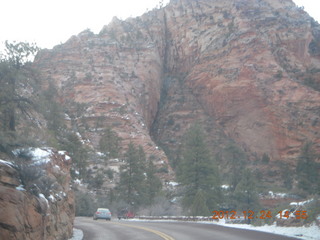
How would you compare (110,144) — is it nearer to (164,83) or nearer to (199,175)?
(199,175)

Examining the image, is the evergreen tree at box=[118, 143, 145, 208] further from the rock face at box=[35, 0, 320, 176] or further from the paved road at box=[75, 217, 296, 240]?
the paved road at box=[75, 217, 296, 240]

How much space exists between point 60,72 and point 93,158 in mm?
22662

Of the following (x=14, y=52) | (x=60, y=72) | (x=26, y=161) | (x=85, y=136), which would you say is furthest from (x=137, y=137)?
(x=26, y=161)

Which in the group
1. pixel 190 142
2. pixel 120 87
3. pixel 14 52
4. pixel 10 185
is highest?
pixel 120 87

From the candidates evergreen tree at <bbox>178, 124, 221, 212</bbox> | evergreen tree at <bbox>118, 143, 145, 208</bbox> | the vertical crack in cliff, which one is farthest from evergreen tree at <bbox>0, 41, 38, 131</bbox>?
the vertical crack in cliff

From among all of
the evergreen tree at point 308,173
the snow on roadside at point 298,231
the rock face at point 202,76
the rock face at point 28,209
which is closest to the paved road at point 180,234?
the snow on roadside at point 298,231

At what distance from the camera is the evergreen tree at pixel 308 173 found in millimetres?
41469

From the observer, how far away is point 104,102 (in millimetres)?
63062

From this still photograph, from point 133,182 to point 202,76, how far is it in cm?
3152

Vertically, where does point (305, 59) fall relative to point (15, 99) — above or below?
above

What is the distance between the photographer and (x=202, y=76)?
7094 cm

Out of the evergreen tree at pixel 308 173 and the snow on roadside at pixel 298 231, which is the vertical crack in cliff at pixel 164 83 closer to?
the evergreen tree at pixel 308 173

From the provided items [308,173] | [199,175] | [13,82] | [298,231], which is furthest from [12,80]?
[308,173]

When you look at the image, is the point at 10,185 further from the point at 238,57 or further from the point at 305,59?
the point at 305,59
